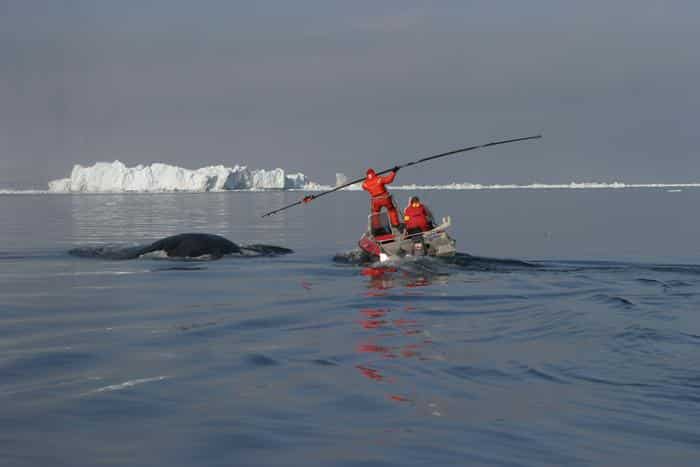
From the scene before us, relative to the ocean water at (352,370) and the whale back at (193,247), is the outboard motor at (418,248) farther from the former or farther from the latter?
the whale back at (193,247)

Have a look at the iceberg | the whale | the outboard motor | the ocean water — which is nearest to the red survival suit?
the outboard motor

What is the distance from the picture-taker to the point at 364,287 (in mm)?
18781

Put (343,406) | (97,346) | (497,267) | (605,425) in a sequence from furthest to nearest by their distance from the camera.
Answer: (497,267)
(97,346)
(343,406)
(605,425)

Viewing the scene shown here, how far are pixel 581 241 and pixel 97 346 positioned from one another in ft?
92.6

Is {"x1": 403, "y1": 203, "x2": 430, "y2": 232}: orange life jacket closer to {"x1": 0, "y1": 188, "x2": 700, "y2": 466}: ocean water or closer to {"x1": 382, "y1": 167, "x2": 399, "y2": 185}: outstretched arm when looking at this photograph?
{"x1": 382, "y1": 167, "x2": 399, "y2": 185}: outstretched arm

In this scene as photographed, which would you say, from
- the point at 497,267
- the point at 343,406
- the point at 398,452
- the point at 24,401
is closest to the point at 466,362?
the point at 343,406

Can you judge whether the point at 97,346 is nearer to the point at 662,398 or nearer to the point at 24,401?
the point at 24,401

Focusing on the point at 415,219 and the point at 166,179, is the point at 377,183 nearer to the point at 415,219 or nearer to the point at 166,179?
the point at 415,219

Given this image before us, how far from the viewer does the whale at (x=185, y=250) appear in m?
26.3

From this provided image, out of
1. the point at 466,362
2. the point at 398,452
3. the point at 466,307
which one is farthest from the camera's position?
the point at 466,307

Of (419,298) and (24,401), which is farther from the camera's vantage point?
(419,298)

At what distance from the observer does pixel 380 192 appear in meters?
23.8

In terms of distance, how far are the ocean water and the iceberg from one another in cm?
15881

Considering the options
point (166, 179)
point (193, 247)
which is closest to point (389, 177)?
point (193, 247)
